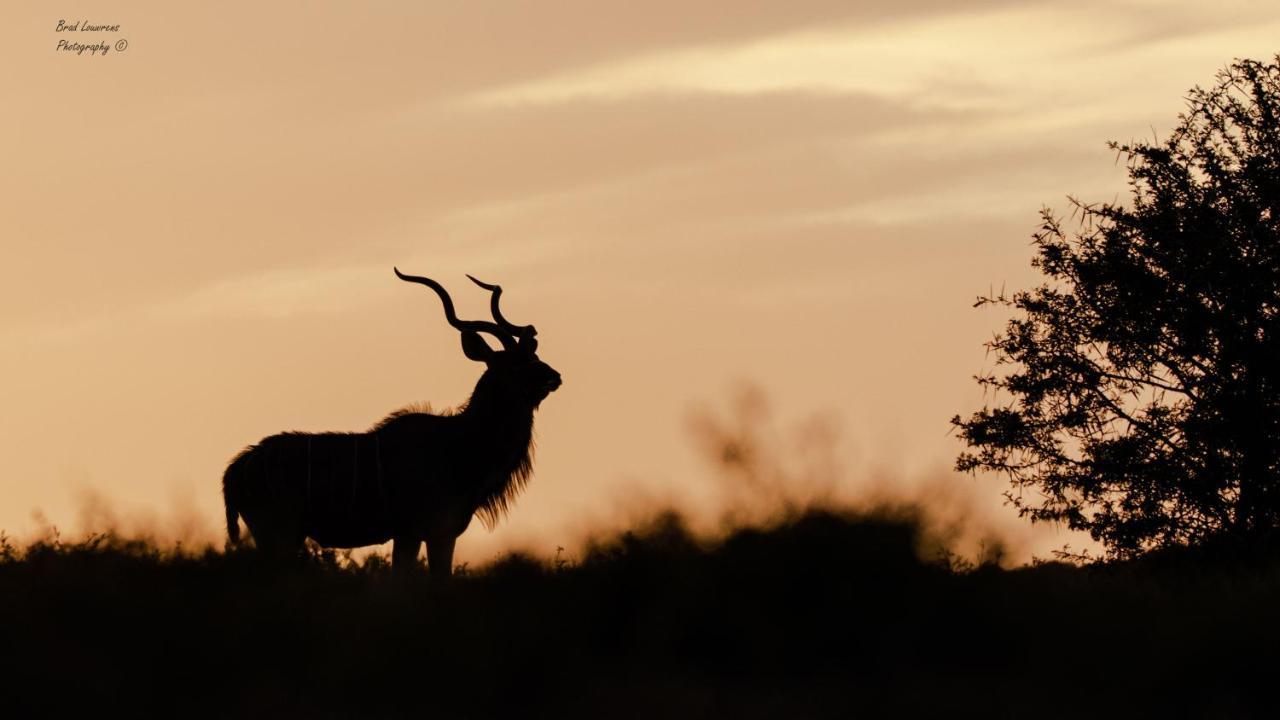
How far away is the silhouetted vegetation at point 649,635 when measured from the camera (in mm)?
14086

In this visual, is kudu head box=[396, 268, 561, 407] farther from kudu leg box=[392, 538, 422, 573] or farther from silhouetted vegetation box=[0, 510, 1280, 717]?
silhouetted vegetation box=[0, 510, 1280, 717]

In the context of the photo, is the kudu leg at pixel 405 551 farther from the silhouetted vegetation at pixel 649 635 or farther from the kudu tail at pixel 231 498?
the silhouetted vegetation at pixel 649 635

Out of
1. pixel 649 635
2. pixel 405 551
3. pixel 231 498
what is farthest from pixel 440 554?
pixel 649 635

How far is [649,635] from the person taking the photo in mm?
15305

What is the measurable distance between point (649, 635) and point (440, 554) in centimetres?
476

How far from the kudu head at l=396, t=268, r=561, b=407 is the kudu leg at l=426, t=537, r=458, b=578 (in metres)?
1.96

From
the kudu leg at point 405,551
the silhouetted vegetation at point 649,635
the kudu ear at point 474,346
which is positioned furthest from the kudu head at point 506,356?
the silhouetted vegetation at point 649,635

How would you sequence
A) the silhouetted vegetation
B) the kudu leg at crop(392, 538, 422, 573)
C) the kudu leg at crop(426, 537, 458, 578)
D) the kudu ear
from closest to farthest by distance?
the silhouetted vegetation
the kudu leg at crop(426, 537, 458, 578)
the kudu leg at crop(392, 538, 422, 573)
the kudu ear

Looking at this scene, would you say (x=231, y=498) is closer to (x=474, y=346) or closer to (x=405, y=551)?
(x=405, y=551)

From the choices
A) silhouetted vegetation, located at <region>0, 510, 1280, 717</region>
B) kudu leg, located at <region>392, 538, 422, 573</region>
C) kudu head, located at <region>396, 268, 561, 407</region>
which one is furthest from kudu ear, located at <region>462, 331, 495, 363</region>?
silhouetted vegetation, located at <region>0, 510, 1280, 717</region>

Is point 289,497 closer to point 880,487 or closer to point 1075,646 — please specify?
point 880,487

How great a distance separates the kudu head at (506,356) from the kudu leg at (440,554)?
1955 mm

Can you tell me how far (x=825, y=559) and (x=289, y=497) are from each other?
21.1 ft

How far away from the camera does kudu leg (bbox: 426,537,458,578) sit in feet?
63.3
